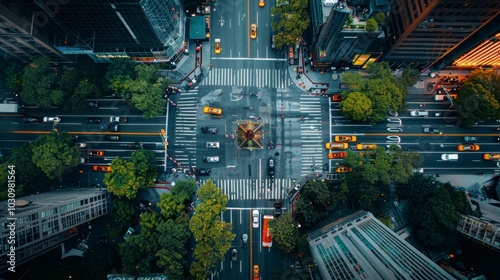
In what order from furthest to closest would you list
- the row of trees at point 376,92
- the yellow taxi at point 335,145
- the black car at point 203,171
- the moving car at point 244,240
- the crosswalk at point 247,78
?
the crosswalk at point 247,78, the yellow taxi at point 335,145, the black car at point 203,171, the moving car at point 244,240, the row of trees at point 376,92

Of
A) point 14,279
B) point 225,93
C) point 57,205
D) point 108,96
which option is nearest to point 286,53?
point 225,93

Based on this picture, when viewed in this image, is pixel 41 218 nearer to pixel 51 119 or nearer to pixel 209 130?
pixel 51 119

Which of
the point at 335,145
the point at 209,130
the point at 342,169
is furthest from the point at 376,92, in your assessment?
the point at 209,130

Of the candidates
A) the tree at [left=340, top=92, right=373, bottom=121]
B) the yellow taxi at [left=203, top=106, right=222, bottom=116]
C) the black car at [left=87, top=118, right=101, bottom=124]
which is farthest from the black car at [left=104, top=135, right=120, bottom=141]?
the tree at [left=340, top=92, right=373, bottom=121]

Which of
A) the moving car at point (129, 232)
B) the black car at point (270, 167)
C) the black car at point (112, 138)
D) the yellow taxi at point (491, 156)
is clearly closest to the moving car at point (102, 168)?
the black car at point (112, 138)

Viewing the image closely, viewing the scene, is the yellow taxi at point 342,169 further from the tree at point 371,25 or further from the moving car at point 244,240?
the tree at point 371,25

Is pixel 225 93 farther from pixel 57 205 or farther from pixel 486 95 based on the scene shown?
pixel 486 95
